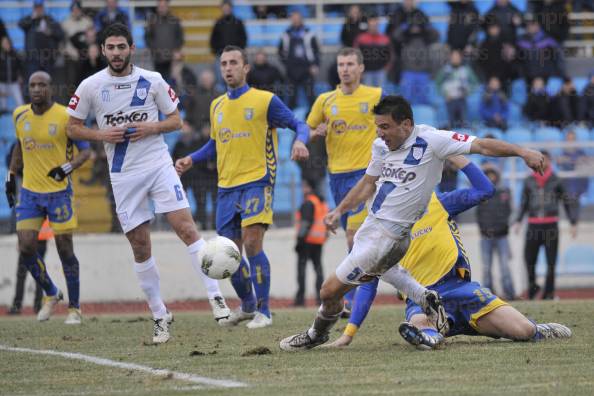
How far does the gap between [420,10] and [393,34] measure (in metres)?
0.66

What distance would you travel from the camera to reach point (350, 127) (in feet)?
38.1

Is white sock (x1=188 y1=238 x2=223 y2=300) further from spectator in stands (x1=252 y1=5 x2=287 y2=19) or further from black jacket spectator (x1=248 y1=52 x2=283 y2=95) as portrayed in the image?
spectator in stands (x1=252 y1=5 x2=287 y2=19)

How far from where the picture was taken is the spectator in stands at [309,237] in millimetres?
16656

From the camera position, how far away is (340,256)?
17.7 metres

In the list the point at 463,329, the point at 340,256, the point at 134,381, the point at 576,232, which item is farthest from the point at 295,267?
the point at 134,381

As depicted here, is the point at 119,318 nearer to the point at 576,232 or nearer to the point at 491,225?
the point at 491,225

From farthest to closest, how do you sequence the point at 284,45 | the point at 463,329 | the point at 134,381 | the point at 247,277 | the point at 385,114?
the point at 284,45
the point at 247,277
the point at 463,329
the point at 385,114
the point at 134,381

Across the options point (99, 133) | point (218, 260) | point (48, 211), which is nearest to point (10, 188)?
point (48, 211)

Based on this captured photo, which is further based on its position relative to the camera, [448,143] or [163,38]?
[163,38]

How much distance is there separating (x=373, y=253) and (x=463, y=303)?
3.44ft

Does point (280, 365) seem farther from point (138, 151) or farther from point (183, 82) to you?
point (183, 82)

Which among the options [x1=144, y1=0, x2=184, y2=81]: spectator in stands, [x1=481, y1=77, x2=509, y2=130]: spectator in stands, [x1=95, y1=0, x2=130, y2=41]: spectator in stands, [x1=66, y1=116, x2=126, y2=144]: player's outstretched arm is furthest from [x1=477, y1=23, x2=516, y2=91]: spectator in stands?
[x1=66, y1=116, x2=126, y2=144]: player's outstretched arm

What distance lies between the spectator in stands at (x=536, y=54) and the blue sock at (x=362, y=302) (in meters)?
12.2

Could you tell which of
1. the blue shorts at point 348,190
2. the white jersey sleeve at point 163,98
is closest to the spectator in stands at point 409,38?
the blue shorts at point 348,190
